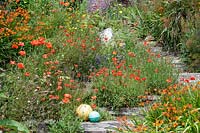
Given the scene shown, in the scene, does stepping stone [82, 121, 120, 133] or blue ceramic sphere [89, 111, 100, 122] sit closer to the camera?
stepping stone [82, 121, 120, 133]

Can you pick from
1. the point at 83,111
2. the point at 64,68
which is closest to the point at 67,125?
the point at 83,111

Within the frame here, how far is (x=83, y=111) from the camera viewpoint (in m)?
5.39

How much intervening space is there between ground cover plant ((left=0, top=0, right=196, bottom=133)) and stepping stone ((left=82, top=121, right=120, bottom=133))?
0.57 ft

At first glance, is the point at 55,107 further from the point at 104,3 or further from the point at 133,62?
the point at 104,3

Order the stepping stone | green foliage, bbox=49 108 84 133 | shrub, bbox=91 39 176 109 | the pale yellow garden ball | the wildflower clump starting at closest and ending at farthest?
the wildflower clump
green foliage, bbox=49 108 84 133
the stepping stone
the pale yellow garden ball
shrub, bbox=91 39 176 109

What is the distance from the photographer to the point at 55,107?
210 inches

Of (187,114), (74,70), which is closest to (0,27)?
(74,70)

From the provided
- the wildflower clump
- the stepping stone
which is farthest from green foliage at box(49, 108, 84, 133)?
the wildflower clump

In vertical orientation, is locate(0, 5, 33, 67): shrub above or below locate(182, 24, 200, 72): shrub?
above

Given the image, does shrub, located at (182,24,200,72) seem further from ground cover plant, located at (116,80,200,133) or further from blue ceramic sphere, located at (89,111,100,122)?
blue ceramic sphere, located at (89,111,100,122)

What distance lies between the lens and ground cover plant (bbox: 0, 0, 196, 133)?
518cm

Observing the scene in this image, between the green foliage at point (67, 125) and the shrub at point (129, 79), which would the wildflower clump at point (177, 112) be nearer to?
the shrub at point (129, 79)

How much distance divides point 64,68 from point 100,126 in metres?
1.31

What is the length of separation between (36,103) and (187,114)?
1.66 metres
